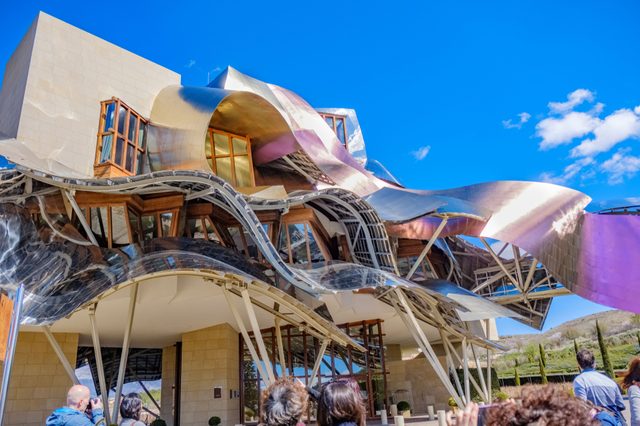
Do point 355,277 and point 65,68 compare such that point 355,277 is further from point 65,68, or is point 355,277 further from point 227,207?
point 65,68

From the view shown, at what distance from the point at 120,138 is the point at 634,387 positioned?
59.5 feet

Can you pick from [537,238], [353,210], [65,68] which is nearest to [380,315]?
[353,210]

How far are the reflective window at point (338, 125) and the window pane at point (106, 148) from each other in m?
15.5

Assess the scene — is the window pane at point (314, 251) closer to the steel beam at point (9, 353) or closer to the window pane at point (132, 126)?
the window pane at point (132, 126)

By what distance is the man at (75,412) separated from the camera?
14.5 feet

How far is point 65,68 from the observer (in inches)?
830

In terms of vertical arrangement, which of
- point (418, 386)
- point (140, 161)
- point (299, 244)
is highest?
point (140, 161)

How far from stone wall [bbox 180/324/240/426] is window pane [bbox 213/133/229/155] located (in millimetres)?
7659

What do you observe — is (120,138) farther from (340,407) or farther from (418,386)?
(418,386)

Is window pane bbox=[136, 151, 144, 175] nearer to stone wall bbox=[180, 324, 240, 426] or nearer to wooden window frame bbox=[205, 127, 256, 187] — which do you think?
wooden window frame bbox=[205, 127, 256, 187]

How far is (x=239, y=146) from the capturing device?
22844 mm

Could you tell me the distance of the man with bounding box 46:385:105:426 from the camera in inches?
174

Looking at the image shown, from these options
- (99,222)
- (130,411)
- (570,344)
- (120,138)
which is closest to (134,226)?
(99,222)

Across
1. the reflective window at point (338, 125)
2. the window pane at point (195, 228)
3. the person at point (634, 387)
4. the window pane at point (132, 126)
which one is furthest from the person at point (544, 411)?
the reflective window at point (338, 125)
